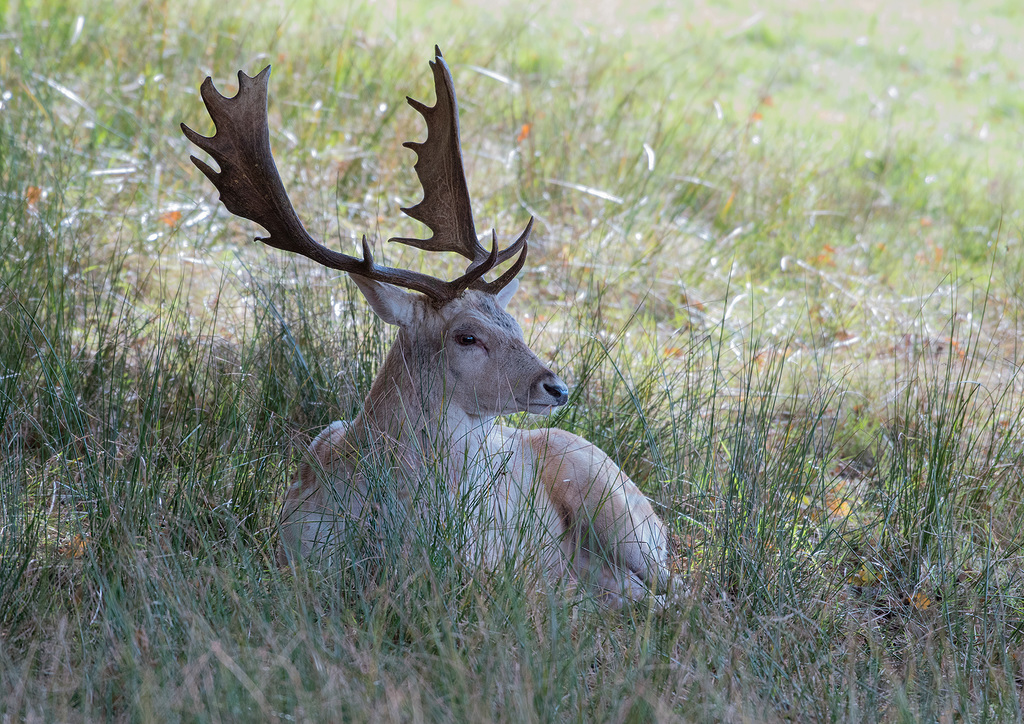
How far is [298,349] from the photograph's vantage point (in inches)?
161

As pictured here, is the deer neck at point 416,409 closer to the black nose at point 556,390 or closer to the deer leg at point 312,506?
the deer leg at point 312,506

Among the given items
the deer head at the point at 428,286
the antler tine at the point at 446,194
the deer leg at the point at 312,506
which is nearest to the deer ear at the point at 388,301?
the deer head at the point at 428,286

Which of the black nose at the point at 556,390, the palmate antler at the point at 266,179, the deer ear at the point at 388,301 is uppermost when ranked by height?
the palmate antler at the point at 266,179

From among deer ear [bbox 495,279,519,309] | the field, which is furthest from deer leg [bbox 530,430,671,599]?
deer ear [bbox 495,279,519,309]

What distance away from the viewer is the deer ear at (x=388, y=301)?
3543 millimetres

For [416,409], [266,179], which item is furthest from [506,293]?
[266,179]

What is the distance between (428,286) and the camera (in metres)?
3.58

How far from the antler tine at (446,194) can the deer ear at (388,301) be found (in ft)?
0.67

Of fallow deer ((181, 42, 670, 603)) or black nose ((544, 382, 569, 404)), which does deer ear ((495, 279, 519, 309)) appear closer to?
fallow deer ((181, 42, 670, 603))

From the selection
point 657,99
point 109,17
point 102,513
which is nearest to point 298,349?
point 102,513

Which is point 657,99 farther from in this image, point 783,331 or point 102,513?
point 102,513

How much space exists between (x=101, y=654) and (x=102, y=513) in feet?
2.24

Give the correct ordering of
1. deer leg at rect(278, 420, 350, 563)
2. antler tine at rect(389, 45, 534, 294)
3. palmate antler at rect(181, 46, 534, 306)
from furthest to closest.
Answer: antler tine at rect(389, 45, 534, 294)
palmate antler at rect(181, 46, 534, 306)
deer leg at rect(278, 420, 350, 563)

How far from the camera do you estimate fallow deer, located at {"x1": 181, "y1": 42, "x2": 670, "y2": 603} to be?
10.7ft
